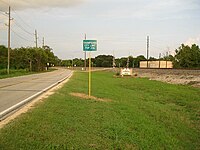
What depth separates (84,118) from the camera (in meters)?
10.1

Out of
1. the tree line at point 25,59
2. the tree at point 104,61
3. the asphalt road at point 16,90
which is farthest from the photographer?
the tree at point 104,61

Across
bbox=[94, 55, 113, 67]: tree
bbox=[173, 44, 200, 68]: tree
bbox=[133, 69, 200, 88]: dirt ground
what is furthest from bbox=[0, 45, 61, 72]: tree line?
bbox=[94, 55, 113, 67]: tree

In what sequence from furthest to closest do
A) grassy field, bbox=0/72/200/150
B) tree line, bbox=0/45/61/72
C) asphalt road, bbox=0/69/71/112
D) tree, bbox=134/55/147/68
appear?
tree, bbox=134/55/147/68 → tree line, bbox=0/45/61/72 → asphalt road, bbox=0/69/71/112 → grassy field, bbox=0/72/200/150

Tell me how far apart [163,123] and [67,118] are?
157 inches

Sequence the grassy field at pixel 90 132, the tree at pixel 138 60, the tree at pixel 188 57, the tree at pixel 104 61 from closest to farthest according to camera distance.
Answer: the grassy field at pixel 90 132 < the tree at pixel 188 57 < the tree at pixel 138 60 < the tree at pixel 104 61

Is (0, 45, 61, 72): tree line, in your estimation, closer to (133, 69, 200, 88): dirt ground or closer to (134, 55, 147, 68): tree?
(133, 69, 200, 88): dirt ground

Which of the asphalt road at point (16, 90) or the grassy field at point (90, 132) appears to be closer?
the grassy field at point (90, 132)

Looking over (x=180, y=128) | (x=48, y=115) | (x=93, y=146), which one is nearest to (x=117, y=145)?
(x=93, y=146)

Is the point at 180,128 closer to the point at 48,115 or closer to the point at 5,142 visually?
the point at 48,115

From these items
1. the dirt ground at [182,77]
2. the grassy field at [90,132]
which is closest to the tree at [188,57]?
the dirt ground at [182,77]

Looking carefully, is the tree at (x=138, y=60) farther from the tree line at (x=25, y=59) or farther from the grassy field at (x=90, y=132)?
the grassy field at (x=90, y=132)

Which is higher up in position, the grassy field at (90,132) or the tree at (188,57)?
the tree at (188,57)

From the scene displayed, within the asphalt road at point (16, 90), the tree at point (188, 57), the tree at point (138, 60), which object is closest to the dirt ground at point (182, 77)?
the asphalt road at point (16, 90)

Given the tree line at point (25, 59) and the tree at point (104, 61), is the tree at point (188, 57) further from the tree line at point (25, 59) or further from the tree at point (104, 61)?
the tree at point (104, 61)
